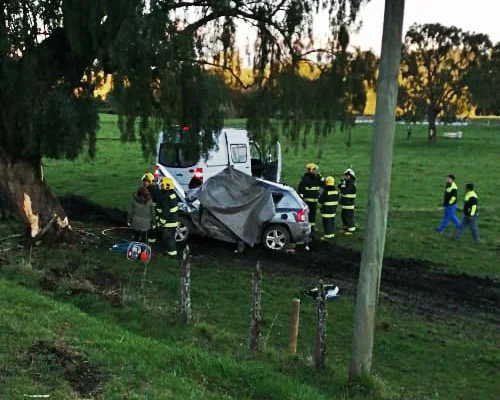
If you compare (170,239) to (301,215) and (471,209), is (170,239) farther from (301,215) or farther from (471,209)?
(471,209)

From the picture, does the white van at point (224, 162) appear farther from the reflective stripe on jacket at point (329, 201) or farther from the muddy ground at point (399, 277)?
the muddy ground at point (399, 277)

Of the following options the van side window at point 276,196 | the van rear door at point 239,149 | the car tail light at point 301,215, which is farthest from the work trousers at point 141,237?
the van rear door at point 239,149

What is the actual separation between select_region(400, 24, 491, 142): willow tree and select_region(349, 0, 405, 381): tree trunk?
173 feet

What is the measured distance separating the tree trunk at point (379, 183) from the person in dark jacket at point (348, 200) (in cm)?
992

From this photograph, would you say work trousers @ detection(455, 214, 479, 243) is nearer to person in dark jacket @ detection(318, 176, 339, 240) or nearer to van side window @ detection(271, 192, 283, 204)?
person in dark jacket @ detection(318, 176, 339, 240)

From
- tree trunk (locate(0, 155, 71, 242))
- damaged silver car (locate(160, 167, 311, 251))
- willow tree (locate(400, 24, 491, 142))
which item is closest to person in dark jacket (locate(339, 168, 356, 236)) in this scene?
damaged silver car (locate(160, 167, 311, 251))

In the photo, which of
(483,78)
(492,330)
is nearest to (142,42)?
(492,330)

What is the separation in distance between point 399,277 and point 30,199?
794 centimetres

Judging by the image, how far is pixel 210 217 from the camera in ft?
46.2

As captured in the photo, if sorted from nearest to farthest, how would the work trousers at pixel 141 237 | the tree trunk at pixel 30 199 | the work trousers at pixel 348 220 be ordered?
the tree trunk at pixel 30 199, the work trousers at pixel 141 237, the work trousers at pixel 348 220

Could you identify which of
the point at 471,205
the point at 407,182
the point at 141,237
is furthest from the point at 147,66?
the point at 407,182

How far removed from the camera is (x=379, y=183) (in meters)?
6.77

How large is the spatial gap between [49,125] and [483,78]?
170ft

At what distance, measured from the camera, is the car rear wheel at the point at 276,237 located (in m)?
14.3
